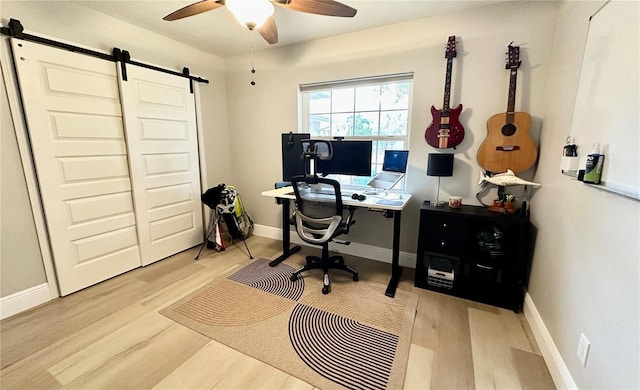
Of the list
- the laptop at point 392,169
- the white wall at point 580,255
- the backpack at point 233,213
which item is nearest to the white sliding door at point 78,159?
the backpack at point 233,213

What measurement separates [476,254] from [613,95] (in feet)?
4.49

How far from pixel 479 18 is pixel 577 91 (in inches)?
42.4

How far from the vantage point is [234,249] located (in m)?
3.11

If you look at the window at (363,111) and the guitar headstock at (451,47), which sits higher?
the guitar headstock at (451,47)

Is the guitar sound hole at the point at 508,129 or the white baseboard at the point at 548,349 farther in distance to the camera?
the guitar sound hole at the point at 508,129

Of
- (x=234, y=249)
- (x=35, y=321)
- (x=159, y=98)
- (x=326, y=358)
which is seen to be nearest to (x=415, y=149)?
(x=326, y=358)

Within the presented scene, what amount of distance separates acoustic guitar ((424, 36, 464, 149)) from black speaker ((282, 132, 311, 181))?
1.25 meters

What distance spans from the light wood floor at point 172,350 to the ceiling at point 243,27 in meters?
2.39

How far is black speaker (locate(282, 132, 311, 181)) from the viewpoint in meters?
2.77

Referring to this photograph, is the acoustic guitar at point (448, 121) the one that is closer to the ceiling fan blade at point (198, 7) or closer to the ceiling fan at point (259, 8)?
the ceiling fan at point (259, 8)

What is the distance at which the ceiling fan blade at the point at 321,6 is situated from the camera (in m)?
1.46

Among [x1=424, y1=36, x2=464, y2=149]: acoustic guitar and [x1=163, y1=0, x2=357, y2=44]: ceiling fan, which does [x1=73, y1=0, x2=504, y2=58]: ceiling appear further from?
[x1=163, y1=0, x2=357, y2=44]: ceiling fan

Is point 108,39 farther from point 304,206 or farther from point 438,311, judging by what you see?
point 438,311

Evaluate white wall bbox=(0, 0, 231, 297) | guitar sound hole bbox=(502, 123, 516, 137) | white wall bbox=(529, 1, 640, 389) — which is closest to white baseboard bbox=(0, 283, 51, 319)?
white wall bbox=(0, 0, 231, 297)
